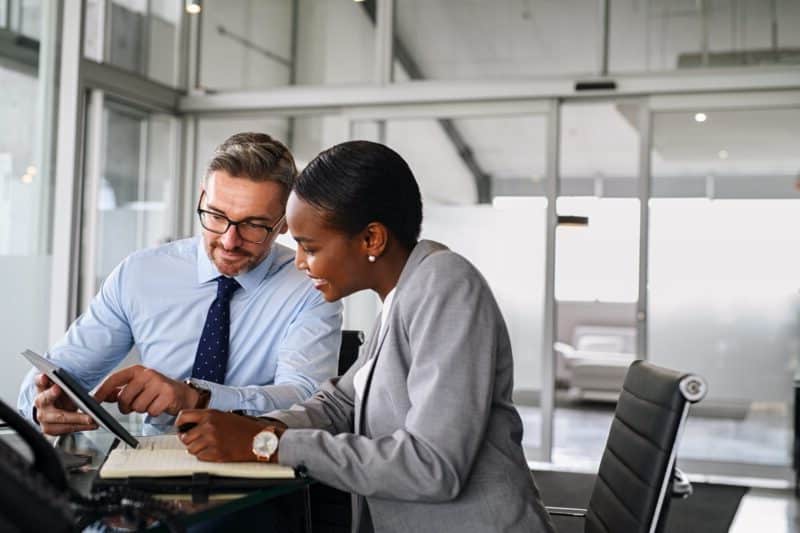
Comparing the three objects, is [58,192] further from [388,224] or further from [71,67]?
[388,224]

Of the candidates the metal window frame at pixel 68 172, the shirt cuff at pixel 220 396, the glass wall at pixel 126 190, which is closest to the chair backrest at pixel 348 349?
the shirt cuff at pixel 220 396

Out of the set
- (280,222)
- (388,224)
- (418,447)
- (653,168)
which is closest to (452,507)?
(418,447)

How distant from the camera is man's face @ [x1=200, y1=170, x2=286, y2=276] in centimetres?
217

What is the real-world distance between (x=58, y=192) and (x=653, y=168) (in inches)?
142

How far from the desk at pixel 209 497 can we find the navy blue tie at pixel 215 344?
0.20 meters

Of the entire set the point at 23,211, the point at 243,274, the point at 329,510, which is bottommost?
the point at 329,510

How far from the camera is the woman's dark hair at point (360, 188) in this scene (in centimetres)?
156

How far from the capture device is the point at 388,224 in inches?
62.9

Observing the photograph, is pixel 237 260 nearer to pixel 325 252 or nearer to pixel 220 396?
pixel 220 396

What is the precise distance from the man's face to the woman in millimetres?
552

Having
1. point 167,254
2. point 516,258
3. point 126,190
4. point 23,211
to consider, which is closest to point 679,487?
point 167,254

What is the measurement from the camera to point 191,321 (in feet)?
7.55

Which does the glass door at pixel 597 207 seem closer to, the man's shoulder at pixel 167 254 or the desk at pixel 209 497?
the man's shoulder at pixel 167 254

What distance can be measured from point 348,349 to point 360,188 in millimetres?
951
